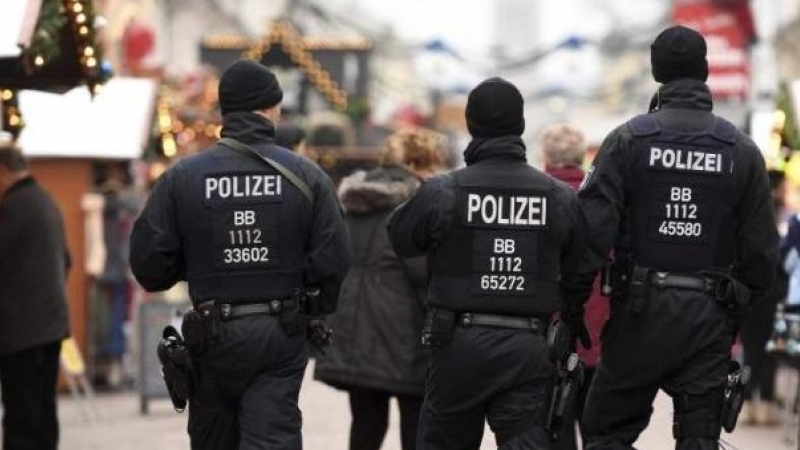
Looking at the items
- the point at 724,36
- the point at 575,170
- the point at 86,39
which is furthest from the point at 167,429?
the point at 724,36

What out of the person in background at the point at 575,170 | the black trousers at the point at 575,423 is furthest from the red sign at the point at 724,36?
the black trousers at the point at 575,423

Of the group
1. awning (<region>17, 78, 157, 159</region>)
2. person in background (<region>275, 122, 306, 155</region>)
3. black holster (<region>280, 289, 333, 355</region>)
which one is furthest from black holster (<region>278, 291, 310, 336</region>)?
awning (<region>17, 78, 157, 159</region>)

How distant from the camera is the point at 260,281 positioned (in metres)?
10.2

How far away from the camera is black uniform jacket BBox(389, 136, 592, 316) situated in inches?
400

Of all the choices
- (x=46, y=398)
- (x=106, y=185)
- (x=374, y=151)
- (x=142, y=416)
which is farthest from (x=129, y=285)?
(x=374, y=151)

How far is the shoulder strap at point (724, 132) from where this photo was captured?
34.0 ft

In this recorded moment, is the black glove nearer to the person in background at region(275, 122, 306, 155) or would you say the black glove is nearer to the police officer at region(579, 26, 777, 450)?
the police officer at region(579, 26, 777, 450)

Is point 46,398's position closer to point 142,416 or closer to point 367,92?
point 142,416

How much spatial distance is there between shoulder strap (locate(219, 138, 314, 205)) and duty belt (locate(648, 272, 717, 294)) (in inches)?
56.8

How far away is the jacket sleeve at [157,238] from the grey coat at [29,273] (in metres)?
3.86

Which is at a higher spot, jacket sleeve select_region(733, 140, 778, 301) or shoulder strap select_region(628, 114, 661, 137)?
shoulder strap select_region(628, 114, 661, 137)

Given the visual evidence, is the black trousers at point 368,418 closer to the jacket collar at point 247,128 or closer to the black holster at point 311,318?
the black holster at point 311,318

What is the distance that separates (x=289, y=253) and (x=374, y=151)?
29.4m

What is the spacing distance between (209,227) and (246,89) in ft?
2.06
